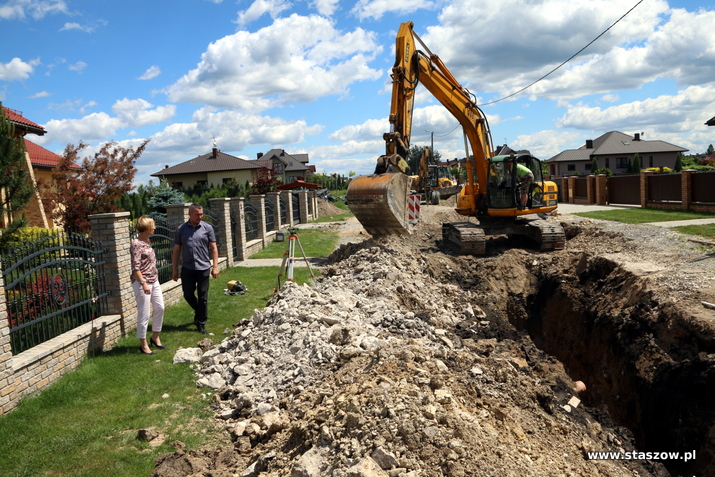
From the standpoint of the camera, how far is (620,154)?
63.8 m

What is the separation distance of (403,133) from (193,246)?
615 centimetres

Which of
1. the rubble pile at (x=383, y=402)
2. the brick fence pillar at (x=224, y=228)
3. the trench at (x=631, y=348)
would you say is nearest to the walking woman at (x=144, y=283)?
the rubble pile at (x=383, y=402)

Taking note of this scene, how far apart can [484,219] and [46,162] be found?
19.3m

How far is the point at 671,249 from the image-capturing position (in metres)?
11.3

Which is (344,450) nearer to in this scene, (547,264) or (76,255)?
(76,255)

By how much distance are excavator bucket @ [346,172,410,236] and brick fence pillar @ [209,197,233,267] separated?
3.49 metres

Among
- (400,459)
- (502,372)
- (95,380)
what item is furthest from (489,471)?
(95,380)

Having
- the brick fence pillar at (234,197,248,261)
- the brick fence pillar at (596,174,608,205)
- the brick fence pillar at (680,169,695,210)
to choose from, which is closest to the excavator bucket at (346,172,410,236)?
the brick fence pillar at (234,197,248,261)

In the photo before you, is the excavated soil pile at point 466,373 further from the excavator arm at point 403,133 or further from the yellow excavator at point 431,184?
the yellow excavator at point 431,184

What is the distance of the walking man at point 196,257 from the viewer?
303 inches

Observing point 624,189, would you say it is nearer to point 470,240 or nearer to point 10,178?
point 470,240

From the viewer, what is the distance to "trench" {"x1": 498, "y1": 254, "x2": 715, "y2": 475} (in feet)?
19.4

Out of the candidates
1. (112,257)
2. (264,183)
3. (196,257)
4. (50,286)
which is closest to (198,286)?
(196,257)

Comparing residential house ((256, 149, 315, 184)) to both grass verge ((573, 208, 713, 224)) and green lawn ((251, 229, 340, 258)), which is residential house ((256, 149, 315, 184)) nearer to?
green lawn ((251, 229, 340, 258))
